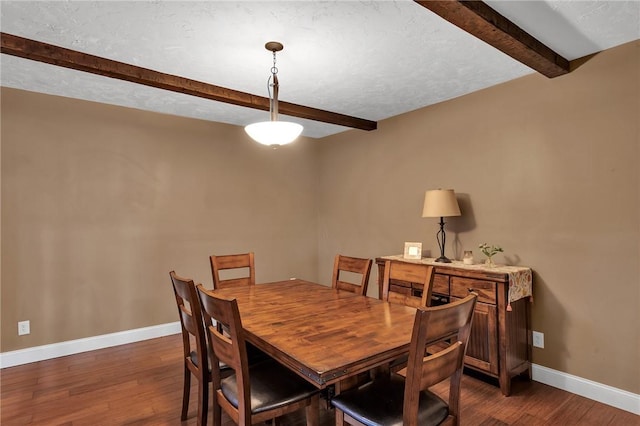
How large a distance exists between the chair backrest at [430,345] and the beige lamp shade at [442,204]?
5.93 ft

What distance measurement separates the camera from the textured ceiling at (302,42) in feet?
6.23

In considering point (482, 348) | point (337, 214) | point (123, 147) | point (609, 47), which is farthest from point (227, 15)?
point (337, 214)

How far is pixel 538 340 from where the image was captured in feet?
8.93

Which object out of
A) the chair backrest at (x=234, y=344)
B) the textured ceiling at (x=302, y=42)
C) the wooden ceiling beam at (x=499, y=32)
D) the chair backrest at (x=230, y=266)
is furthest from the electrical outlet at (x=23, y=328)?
the wooden ceiling beam at (x=499, y=32)

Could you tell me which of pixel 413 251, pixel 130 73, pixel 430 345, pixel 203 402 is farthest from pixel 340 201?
pixel 430 345

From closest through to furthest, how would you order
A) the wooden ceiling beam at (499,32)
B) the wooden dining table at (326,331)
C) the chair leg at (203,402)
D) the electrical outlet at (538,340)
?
the wooden dining table at (326,331)
the wooden ceiling beam at (499,32)
the chair leg at (203,402)
the electrical outlet at (538,340)

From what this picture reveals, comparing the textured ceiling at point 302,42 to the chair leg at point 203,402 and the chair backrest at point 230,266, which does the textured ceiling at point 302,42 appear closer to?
the chair backrest at point 230,266

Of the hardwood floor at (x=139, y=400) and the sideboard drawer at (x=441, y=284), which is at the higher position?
the sideboard drawer at (x=441, y=284)

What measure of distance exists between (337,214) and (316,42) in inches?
111

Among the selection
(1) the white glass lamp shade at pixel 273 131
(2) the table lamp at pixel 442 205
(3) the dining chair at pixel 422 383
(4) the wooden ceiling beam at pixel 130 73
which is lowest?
(3) the dining chair at pixel 422 383

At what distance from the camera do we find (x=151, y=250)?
3742 millimetres

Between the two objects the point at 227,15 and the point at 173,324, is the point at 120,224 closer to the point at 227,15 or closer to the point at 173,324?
the point at 173,324

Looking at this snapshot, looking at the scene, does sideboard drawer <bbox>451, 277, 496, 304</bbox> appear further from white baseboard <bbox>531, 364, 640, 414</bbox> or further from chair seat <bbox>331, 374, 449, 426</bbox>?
chair seat <bbox>331, 374, 449, 426</bbox>

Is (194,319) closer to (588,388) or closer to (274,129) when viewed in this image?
(274,129)
